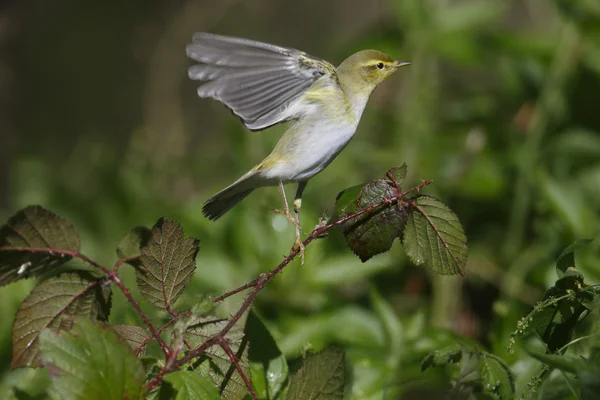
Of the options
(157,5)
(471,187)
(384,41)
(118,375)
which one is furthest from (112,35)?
(118,375)

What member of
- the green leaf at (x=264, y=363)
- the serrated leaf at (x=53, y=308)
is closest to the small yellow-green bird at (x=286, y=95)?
the green leaf at (x=264, y=363)

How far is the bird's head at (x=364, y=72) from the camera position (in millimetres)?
1649

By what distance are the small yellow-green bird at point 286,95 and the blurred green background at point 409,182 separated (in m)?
0.29

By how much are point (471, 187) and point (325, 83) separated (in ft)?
4.34

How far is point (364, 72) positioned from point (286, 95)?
0.69 ft

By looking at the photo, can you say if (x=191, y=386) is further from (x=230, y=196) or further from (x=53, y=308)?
(x=230, y=196)

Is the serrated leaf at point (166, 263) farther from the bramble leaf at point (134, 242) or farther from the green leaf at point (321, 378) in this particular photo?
the green leaf at point (321, 378)

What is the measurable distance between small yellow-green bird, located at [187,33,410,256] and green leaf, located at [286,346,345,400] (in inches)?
16.0

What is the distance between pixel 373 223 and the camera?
1.07 m

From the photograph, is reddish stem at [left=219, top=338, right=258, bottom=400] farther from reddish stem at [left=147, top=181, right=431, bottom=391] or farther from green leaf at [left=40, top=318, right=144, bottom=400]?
green leaf at [left=40, top=318, right=144, bottom=400]

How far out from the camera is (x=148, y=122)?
182 inches

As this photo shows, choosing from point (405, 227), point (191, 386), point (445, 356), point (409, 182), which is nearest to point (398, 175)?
point (405, 227)

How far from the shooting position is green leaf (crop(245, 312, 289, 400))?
120cm

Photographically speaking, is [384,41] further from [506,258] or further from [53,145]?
[53,145]
